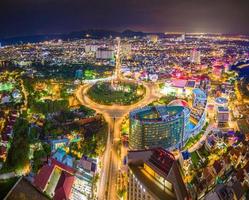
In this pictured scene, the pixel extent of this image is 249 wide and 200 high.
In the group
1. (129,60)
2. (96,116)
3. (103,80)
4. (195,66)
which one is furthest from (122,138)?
(129,60)

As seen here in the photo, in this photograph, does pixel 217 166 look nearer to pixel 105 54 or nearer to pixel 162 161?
pixel 162 161

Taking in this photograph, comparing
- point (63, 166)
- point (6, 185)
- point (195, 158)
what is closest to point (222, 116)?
point (195, 158)

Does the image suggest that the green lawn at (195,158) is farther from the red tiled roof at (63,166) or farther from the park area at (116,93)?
the park area at (116,93)

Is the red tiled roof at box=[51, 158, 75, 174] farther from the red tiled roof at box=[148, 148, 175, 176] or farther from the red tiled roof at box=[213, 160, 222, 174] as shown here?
the red tiled roof at box=[213, 160, 222, 174]

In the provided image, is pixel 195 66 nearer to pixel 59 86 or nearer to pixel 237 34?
pixel 59 86

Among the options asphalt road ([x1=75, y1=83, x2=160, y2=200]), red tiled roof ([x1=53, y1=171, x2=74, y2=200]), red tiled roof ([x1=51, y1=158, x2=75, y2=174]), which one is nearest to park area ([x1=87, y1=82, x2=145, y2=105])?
asphalt road ([x1=75, y1=83, x2=160, y2=200])

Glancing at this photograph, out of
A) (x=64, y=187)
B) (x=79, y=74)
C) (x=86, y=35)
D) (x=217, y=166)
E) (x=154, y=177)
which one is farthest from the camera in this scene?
(x=86, y=35)
